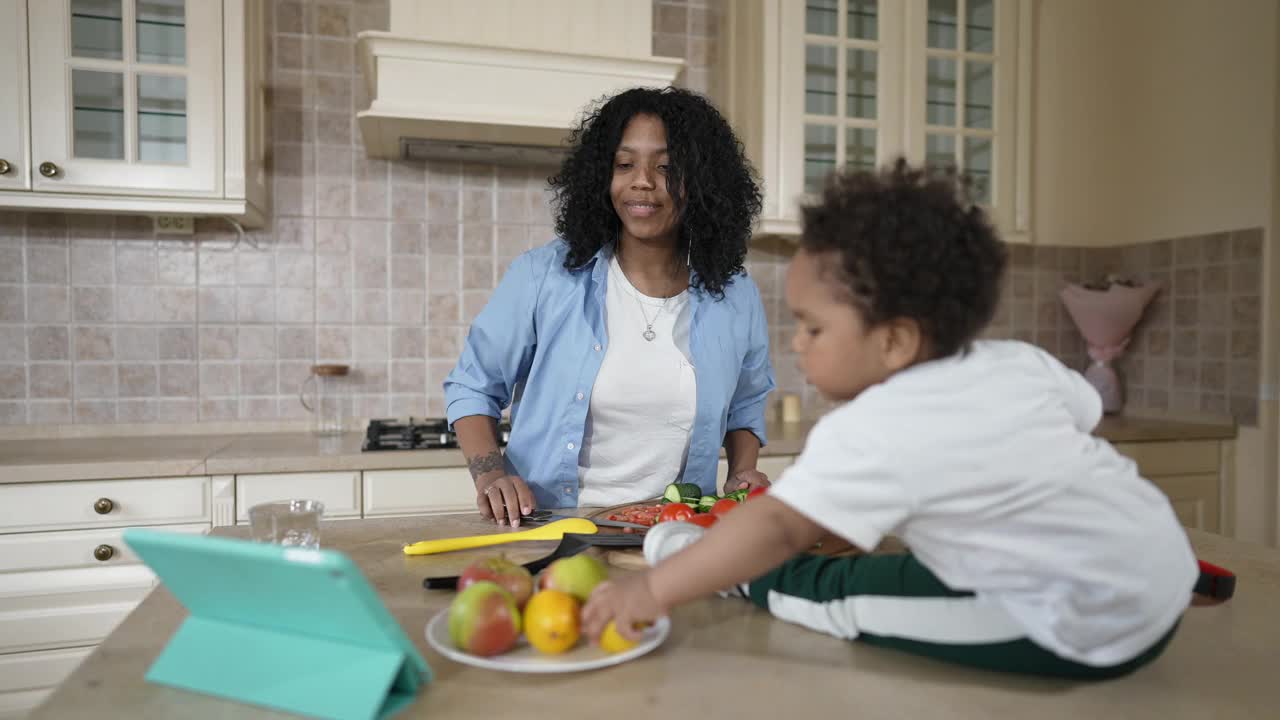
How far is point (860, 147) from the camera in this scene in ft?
9.00

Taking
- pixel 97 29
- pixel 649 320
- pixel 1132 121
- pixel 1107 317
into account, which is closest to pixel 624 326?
pixel 649 320

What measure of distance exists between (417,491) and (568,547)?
52.9 inches

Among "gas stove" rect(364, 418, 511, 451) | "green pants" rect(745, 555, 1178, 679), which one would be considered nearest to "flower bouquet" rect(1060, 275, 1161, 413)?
"gas stove" rect(364, 418, 511, 451)

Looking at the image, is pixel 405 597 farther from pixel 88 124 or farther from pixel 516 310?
pixel 88 124

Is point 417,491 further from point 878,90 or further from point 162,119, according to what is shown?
point 878,90

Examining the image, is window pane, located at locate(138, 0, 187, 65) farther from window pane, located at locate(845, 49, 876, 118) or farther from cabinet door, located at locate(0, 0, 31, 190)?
window pane, located at locate(845, 49, 876, 118)

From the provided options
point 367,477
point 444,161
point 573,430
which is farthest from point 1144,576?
point 444,161

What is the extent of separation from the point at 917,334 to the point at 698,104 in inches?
39.3

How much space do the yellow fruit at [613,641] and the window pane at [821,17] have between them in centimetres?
236

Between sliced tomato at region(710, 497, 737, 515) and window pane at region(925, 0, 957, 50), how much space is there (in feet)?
7.21

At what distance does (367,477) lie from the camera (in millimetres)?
2264

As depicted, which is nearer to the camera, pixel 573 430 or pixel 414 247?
pixel 573 430

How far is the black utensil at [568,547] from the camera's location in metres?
0.96

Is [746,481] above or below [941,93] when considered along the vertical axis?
below
